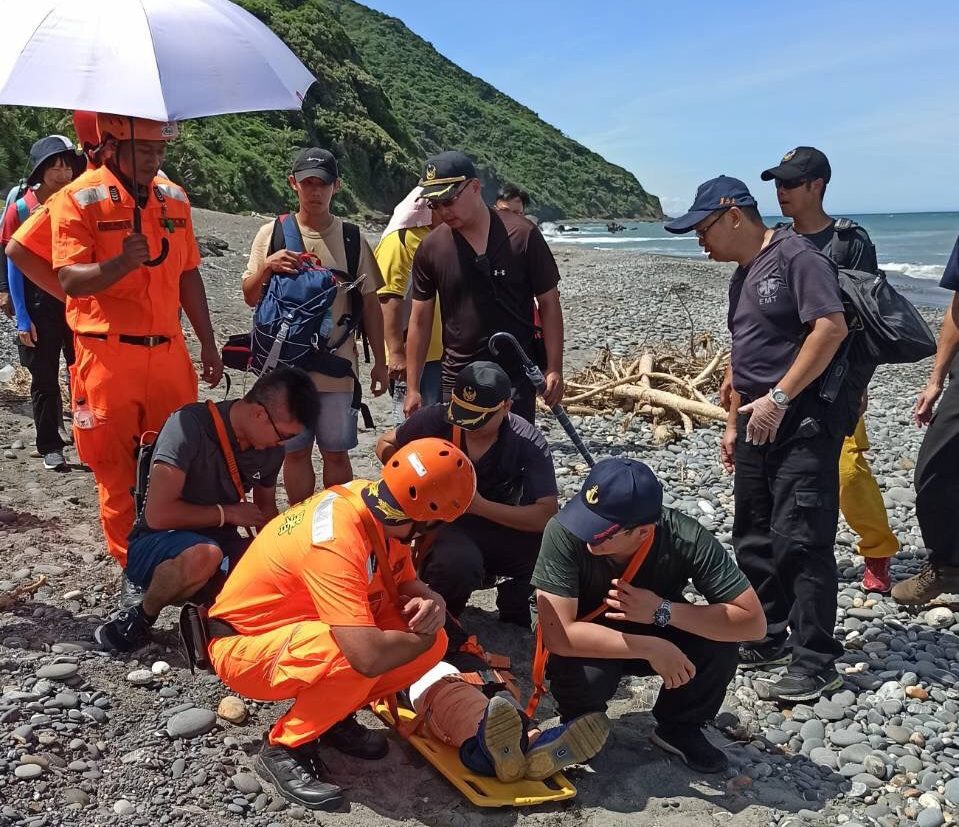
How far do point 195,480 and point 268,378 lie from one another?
55cm

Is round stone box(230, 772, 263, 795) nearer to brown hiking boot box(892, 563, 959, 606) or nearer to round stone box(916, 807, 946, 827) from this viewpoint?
round stone box(916, 807, 946, 827)

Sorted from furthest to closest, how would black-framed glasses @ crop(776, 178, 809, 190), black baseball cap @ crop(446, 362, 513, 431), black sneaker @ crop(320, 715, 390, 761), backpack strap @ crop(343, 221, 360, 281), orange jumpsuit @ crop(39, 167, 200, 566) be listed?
backpack strap @ crop(343, 221, 360, 281) < black-framed glasses @ crop(776, 178, 809, 190) < black baseball cap @ crop(446, 362, 513, 431) < orange jumpsuit @ crop(39, 167, 200, 566) < black sneaker @ crop(320, 715, 390, 761)

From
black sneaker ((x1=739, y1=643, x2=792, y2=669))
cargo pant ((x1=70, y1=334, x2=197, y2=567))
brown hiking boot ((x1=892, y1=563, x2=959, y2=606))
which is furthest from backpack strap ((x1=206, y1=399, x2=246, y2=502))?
brown hiking boot ((x1=892, y1=563, x2=959, y2=606))

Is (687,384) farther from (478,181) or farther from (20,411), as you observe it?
(20,411)

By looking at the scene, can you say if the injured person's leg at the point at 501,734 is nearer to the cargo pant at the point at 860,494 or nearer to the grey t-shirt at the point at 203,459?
the grey t-shirt at the point at 203,459

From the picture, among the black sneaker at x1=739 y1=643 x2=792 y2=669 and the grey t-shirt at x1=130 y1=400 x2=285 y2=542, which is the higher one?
the grey t-shirt at x1=130 y1=400 x2=285 y2=542

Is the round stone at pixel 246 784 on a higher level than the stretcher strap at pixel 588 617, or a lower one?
lower

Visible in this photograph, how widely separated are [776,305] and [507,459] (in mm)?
1357

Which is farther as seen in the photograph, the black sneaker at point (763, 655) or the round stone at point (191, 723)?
the black sneaker at point (763, 655)

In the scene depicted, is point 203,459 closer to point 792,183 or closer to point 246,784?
point 246,784

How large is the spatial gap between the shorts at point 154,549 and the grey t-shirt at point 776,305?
239 cm

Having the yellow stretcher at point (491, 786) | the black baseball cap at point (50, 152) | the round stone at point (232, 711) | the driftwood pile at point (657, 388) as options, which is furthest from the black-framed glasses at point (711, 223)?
the driftwood pile at point (657, 388)

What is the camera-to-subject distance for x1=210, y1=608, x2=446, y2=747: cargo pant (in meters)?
2.90

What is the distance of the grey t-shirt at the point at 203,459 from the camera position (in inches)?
138
